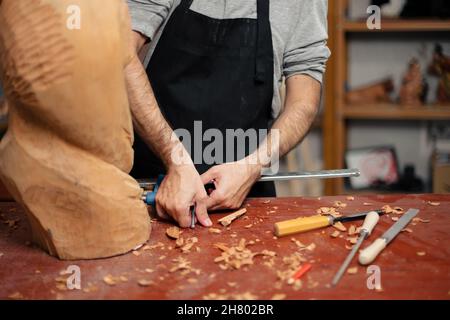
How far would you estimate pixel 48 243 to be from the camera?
1052 mm

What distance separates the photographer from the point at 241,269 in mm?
987

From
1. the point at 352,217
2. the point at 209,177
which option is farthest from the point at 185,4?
the point at 352,217

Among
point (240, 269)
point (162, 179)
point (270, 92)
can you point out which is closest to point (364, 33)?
point (270, 92)

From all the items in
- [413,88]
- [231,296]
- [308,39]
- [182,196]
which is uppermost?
[308,39]

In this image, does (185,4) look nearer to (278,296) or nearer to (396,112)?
(278,296)

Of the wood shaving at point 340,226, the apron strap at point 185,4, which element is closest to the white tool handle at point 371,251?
the wood shaving at point 340,226

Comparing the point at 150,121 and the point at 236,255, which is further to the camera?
the point at 150,121

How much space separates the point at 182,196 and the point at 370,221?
0.40 m

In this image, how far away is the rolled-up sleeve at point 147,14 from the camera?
138cm

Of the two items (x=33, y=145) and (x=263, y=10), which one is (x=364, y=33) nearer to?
(x=263, y=10)

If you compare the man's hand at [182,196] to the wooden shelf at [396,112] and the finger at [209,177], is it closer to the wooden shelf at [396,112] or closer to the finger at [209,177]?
the finger at [209,177]

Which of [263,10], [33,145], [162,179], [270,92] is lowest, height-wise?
[162,179]

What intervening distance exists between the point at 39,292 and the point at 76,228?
0.15 m

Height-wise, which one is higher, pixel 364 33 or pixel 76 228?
pixel 364 33
